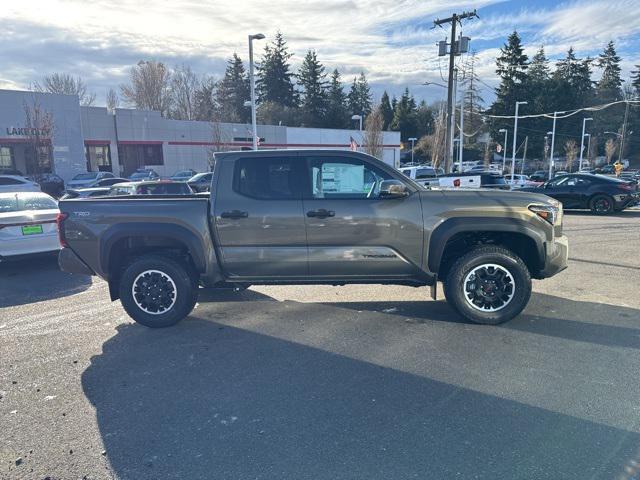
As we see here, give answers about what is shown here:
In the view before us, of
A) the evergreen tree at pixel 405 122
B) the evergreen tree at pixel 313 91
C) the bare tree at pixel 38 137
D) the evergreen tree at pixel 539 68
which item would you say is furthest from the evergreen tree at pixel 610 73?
the bare tree at pixel 38 137

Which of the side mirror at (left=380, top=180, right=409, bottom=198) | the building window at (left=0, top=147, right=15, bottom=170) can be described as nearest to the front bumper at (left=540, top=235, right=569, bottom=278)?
the side mirror at (left=380, top=180, right=409, bottom=198)

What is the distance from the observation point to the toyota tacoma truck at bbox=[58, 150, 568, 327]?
5.05 metres

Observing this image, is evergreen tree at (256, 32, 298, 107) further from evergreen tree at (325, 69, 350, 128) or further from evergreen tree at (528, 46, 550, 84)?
evergreen tree at (528, 46, 550, 84)

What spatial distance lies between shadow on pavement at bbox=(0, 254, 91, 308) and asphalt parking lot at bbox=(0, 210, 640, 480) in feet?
2.27

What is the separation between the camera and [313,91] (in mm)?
77188

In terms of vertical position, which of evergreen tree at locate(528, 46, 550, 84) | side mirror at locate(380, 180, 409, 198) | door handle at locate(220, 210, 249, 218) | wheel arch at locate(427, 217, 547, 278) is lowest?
wheel arch at locate(427, 217, 547, 278)

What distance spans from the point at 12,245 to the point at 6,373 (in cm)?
418

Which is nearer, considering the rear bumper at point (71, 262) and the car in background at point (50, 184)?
the rear bumper at point (71, 262)

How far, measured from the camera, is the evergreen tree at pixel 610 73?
268ft

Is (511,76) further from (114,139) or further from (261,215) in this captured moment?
(261,215)

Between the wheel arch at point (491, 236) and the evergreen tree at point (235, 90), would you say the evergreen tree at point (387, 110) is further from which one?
the wheel arch at point (491, 236)

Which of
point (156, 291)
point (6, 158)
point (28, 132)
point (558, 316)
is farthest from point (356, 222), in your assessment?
point (6, 158)

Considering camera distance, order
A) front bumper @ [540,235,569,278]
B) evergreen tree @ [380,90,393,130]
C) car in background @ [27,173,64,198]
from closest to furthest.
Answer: front bumper @ [540,235,569,278], car in background @ [27,173,64,198], evergreen tree @ [380,90,393,130]

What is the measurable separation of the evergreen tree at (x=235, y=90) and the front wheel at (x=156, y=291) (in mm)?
72791
